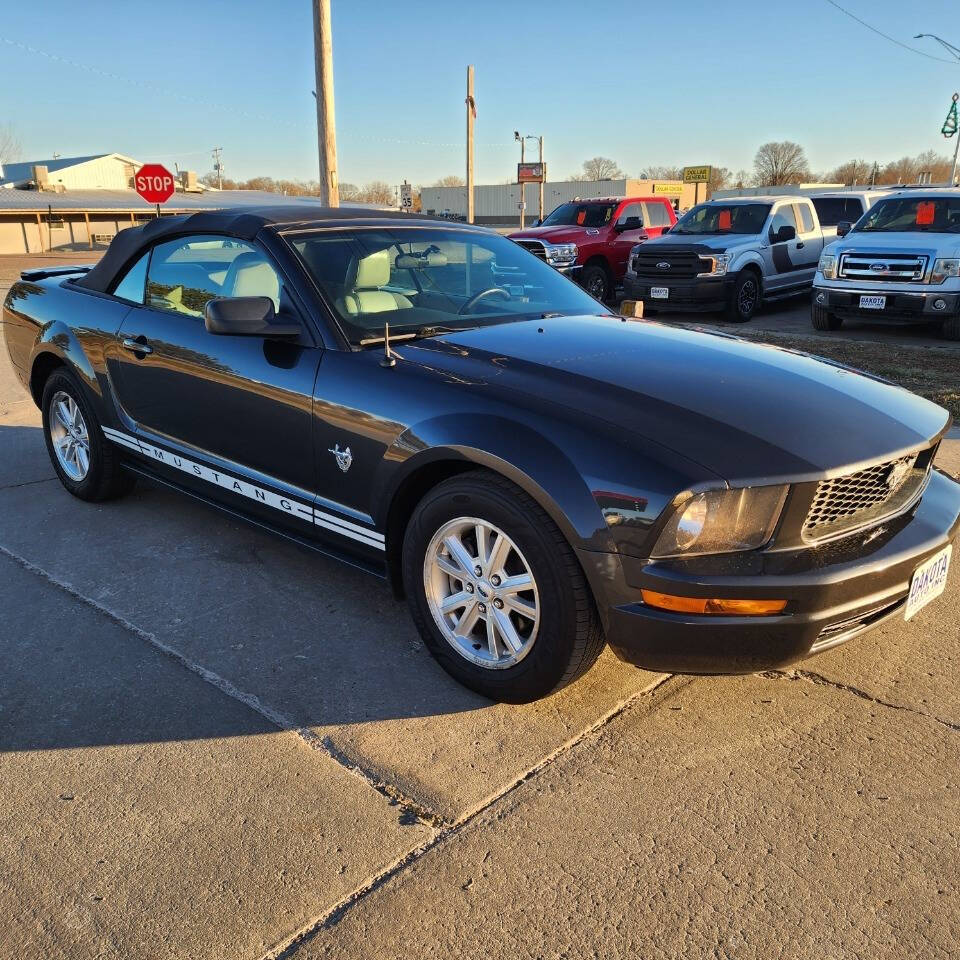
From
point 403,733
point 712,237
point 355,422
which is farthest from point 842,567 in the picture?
point 712,237

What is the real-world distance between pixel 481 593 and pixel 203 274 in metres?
2.19

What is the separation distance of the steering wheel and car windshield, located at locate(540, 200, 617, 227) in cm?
1218

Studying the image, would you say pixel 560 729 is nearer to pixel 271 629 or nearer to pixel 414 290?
pixel 271 629

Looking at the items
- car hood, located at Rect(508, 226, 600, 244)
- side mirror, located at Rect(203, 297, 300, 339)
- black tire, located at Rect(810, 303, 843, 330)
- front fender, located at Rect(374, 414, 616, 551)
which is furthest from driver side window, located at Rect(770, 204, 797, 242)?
front fender, located at Rect(374, 414, 616, 551)

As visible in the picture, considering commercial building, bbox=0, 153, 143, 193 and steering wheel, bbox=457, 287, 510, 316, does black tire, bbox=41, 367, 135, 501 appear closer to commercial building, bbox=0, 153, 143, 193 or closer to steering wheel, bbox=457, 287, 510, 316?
steering wheel, bbox=457, 287, 510, 316

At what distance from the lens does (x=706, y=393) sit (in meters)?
2.84

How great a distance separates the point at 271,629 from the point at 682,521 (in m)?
1.77

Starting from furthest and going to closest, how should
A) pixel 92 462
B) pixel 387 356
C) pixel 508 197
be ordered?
1. pixel 508 197
2. pixel 92 462
3. pixel 387 356

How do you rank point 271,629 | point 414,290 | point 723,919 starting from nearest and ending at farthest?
point 723,919 → point 271,629 → point 414,290

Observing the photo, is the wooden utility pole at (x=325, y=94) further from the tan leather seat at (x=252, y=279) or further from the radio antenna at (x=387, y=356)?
the radio antenna at (x=387, y=356)

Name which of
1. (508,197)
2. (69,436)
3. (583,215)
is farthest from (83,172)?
(69,436)

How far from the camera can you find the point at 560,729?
2809mm

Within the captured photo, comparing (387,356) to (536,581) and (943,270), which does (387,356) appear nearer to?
(536,581)

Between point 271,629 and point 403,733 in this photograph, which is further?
point 271,629
